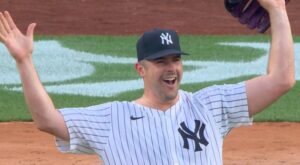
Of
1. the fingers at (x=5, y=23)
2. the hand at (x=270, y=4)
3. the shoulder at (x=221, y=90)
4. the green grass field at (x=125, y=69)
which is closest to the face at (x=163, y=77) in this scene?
the shoulder at (x=221, y=90)

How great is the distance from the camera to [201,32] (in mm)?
20047

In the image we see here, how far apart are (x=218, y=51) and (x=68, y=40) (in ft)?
10.8

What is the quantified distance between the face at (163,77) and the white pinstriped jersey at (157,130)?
11 centimetres

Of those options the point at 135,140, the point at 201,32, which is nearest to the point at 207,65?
the point at 201,32

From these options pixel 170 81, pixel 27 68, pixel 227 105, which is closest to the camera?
pixel 27 68

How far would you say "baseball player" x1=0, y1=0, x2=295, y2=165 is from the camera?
4.89 metres

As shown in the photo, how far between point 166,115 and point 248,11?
2.25ft

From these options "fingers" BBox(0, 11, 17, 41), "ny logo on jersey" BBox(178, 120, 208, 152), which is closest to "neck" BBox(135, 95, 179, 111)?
"ny logo on jersey" BBox(178, 120, 208, 152)

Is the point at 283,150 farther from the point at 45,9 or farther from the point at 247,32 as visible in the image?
the point at 45,9

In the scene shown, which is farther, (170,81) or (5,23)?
(170,81)

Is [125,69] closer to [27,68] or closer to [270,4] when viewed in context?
[270,4]

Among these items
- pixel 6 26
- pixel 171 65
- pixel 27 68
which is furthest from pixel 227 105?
pixel 6 26

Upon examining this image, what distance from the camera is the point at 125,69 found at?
53.0ft

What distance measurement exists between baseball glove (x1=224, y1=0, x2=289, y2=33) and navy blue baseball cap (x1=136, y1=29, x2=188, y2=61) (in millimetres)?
339
